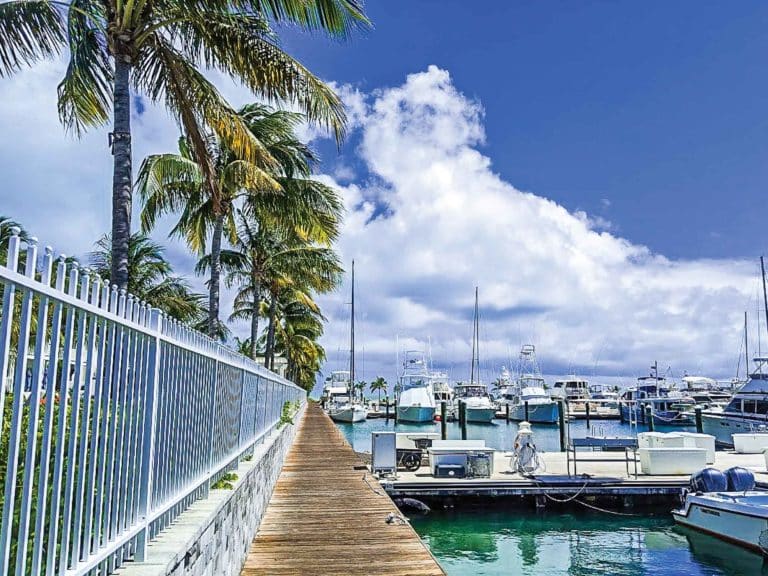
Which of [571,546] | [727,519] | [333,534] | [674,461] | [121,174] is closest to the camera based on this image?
[333,534]

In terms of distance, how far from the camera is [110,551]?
3.11 m

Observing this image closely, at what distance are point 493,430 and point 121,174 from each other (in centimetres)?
5060

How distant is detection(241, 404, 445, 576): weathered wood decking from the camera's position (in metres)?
6.71

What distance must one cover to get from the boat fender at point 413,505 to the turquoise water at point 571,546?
31 centimetres

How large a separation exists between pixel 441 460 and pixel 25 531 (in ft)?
59.1

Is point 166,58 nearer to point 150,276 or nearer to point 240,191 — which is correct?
point 240,191

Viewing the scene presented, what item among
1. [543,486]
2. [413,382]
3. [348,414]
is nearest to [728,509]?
[543,486]

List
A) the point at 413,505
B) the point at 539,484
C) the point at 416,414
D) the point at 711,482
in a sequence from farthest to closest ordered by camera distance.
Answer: the point at 416,414
the point at 539,484
the point at 413,505
the point at 711,482

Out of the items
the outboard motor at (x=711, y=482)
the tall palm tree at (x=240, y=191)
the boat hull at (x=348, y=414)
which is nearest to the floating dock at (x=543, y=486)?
the outboard motor at (x=711, y=482)

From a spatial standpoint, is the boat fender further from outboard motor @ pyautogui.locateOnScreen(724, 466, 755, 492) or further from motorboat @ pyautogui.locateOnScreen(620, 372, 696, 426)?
motorboat @ pyautogui.locateOnScreen(620, 372, 696, 426)

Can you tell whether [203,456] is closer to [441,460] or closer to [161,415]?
[161,415]

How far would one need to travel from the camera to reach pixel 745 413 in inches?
1469

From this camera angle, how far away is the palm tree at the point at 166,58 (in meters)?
8.75

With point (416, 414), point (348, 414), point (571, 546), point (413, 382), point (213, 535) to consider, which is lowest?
point (571, 546)
